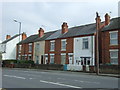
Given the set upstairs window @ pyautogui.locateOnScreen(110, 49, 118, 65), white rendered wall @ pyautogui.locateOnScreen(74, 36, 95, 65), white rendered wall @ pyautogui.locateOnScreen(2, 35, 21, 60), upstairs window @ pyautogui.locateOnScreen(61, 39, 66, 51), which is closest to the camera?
upstairs window @ pyautogui.locateOnScreen(110, 49, 118, 65)

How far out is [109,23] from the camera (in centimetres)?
3366

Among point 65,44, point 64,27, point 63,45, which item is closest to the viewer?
point 65,44

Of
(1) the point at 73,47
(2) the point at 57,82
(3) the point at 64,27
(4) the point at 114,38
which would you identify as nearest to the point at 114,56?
(4) the point at 114,38

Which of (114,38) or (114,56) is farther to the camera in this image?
(114,38)

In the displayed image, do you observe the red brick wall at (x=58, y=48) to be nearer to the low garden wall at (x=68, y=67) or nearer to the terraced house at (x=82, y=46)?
the terraced house at (x=82, y=46)

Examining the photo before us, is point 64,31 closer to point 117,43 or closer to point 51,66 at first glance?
point 51,66

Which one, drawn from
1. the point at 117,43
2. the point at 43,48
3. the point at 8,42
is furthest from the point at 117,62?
the point at 8,42

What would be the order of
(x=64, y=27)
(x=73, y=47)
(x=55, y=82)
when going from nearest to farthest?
(x=55, y=82)
(x=73, y=47)
(x=64, y=27)

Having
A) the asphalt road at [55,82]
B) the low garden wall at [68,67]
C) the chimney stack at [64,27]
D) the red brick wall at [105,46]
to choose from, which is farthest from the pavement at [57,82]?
the chimney stack at [64,27]

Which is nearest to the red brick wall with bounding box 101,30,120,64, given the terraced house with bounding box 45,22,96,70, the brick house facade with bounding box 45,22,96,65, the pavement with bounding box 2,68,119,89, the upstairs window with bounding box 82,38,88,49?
the terraced house with bounding box 45,22,96,70

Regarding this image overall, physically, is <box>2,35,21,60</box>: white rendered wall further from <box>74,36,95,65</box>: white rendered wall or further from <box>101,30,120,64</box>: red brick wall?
<box>101,30,120,64</box>: red brick wall

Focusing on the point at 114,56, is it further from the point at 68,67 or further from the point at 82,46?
the point at 68,67

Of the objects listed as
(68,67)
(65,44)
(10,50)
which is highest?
(65,44)

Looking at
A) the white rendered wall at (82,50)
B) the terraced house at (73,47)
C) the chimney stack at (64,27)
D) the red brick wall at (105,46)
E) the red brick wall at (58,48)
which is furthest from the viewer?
the chimney stack at (64,27)
